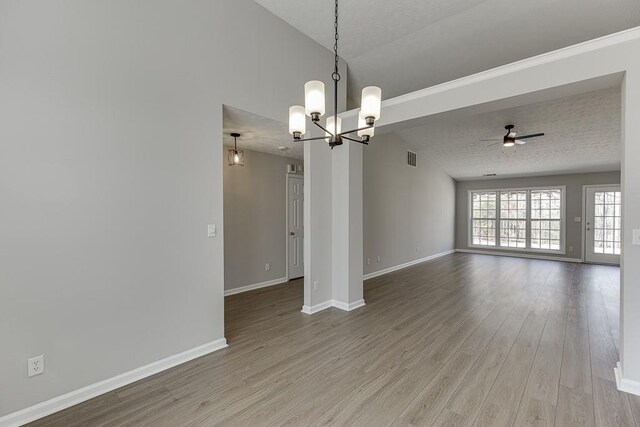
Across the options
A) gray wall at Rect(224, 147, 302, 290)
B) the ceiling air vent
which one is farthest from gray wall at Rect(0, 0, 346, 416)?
the ceiling air vent

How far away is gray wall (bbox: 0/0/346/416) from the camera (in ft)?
6.13

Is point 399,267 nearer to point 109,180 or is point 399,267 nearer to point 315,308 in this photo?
point 315,308

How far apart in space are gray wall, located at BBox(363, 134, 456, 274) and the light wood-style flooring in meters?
2.00

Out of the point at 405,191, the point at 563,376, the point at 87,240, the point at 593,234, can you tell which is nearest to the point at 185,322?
the point at 87,240

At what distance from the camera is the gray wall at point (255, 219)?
471 cm

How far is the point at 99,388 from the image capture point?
2.17m

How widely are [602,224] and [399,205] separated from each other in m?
5.70

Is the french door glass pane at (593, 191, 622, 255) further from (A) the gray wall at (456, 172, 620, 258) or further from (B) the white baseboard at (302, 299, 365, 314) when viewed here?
(B) the white baseboard at (302, 299, 365, 314)

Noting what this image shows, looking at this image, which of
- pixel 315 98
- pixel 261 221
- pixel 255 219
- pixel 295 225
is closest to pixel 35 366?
pixel 315 98

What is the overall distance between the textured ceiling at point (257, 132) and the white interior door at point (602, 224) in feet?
27.1

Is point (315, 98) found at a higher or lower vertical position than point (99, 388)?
higher

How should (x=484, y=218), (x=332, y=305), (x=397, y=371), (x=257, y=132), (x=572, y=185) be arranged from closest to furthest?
(x=397, y=371) < (x=257, y=132) < (x=332, y=305) < (x=572, y=185) < (x=484, y=218)

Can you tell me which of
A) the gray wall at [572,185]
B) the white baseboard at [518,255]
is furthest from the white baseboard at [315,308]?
the gray wall at [572,185]

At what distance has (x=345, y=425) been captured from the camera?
6.07 feet
